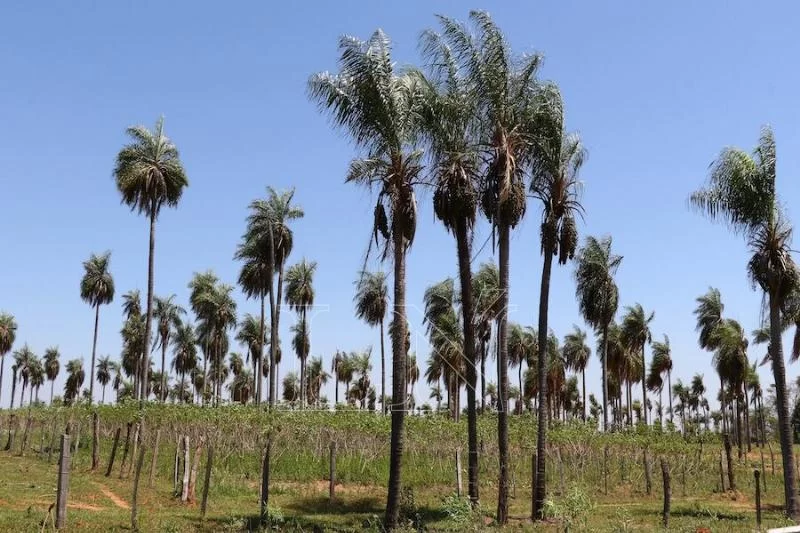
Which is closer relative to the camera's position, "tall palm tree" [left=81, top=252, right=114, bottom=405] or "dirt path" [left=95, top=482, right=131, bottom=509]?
"dirt path" [left=95, top=482, right=131, bottom=509]

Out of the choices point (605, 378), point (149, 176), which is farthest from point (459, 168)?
point (605, 378)

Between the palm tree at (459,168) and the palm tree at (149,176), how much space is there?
22078 millimetres

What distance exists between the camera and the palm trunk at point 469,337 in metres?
21.4

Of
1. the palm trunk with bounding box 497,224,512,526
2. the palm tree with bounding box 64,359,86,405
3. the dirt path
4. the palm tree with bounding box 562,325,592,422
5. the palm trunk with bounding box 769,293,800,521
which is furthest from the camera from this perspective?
the palm tree with bounding box 64,359,86,405

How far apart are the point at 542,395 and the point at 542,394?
33 millimetres

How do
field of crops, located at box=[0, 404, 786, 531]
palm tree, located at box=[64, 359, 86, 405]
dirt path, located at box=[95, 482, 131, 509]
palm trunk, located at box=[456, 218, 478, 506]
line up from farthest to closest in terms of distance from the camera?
palm tree, located at box=[64, 359, 86, 405] → dirt path, located at box=[95, 482, 131, 509] → palm trunk, located at box=[456, 218, 478, 506] → field of crops, located at box=[0, 404, 786, 531]

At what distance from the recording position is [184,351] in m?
87.2

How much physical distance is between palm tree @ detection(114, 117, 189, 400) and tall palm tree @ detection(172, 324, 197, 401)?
42.9 m

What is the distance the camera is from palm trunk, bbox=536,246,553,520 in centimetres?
2233

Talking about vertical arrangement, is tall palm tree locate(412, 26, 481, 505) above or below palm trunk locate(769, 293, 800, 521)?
above

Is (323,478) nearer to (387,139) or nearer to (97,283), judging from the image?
(387,139)

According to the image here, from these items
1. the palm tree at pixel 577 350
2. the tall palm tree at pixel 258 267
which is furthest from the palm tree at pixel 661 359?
the tall palm tree at pixel 258 267

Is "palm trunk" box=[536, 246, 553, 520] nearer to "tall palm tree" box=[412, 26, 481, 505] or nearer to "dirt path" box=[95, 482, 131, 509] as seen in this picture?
"tall palm tree" box=[412, 26, 481, 505]

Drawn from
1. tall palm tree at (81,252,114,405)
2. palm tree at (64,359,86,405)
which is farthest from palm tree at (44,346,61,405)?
tall palm tree at (81,252,114,405)
